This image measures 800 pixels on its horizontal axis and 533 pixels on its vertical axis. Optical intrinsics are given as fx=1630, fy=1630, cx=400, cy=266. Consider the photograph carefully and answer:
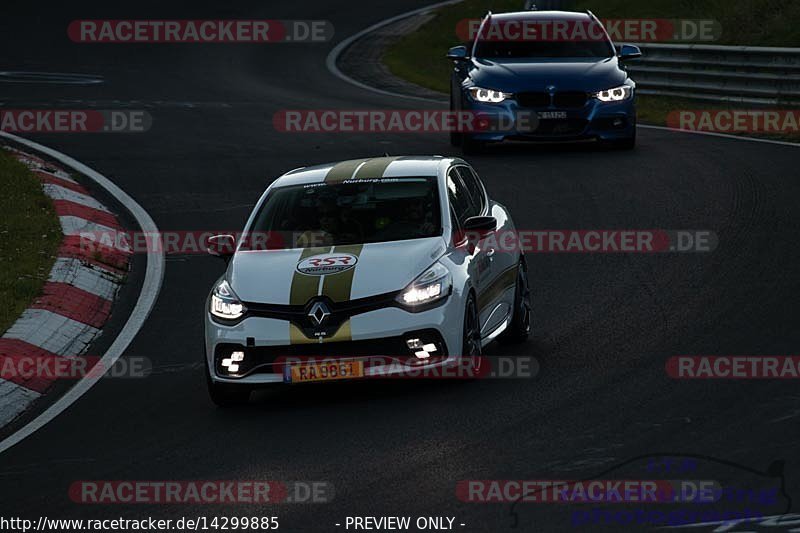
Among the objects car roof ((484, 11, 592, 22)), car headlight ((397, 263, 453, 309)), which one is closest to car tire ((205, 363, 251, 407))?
car headlight ((397, 263, 453, 309))

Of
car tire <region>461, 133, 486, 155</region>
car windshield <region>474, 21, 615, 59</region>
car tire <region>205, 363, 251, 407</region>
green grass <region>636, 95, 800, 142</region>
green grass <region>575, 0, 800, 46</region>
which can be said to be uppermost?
green grass <region>575, 0, 800, 46</region>

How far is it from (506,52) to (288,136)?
134 inches

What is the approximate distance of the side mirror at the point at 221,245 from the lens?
10.6 m

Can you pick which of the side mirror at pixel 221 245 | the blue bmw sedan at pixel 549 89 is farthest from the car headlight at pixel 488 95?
the side mirror at pixel 221 245

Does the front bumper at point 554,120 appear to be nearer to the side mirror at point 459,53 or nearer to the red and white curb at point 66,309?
the side mirror at point 459,53

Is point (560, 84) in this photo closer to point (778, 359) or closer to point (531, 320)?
point (531, 320)

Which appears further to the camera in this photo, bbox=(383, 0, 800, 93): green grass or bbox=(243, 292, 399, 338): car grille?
bbox=(383, 0, 800, 93): green grass

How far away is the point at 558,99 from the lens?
19.8 meters

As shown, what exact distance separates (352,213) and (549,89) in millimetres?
9444

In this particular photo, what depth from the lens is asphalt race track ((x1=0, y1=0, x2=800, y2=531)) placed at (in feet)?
25.8

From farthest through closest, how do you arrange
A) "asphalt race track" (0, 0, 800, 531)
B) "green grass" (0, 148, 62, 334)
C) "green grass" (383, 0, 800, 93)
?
"green grass" (383, 0, 800, 93) → "green grass" (0, 148, 62, 334) → "asphalt race track" (0, 0, 800, 531)

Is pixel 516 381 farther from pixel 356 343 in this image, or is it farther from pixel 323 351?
pixel 323 351

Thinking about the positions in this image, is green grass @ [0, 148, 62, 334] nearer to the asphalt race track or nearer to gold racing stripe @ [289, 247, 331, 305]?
the asphalt race track

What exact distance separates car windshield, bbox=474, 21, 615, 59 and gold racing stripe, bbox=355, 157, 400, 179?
941cm
